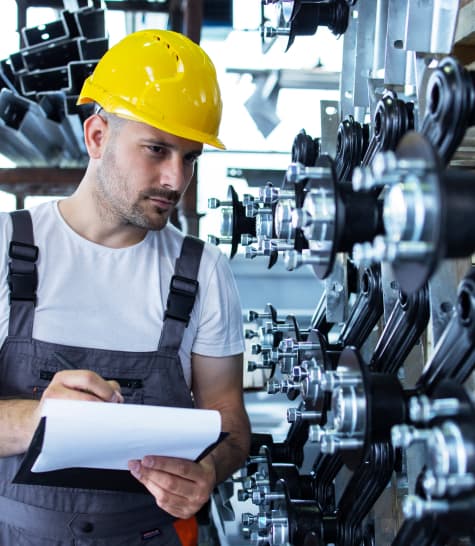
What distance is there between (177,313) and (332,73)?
1.70 m

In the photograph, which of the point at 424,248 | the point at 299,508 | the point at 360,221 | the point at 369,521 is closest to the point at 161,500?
the point at 299,508

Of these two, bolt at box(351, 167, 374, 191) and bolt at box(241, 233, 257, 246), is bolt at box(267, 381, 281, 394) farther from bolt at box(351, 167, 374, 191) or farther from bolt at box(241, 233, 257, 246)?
bolt at box(351, 167, 374, 191)

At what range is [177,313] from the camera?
1.34 m

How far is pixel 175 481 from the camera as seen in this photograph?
1.09 metres

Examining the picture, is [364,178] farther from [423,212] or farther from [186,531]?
[186,531]

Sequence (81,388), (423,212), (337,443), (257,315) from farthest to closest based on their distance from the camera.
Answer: (257,315) < (81,388) < (337,443) < (423,212)

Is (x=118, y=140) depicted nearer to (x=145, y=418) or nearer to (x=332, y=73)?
(x=145, y=418)

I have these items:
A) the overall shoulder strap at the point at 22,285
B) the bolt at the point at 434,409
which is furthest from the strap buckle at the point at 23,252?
the bolt at the point at 434,409

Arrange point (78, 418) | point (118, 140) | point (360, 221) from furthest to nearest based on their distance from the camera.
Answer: point (118, 140)
point (78, 418)
point (360, 221)

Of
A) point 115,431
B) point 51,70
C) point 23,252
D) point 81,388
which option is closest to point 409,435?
point 115,431

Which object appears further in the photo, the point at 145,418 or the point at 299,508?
the point at 299,508

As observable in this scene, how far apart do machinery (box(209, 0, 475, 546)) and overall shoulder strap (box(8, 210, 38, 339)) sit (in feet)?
1.09

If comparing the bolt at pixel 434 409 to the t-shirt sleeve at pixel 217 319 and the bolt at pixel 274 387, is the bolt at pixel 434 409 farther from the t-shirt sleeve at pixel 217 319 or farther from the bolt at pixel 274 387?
the t-shirt sleeve at pixel 217 319

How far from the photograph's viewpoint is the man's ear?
1.35 m
